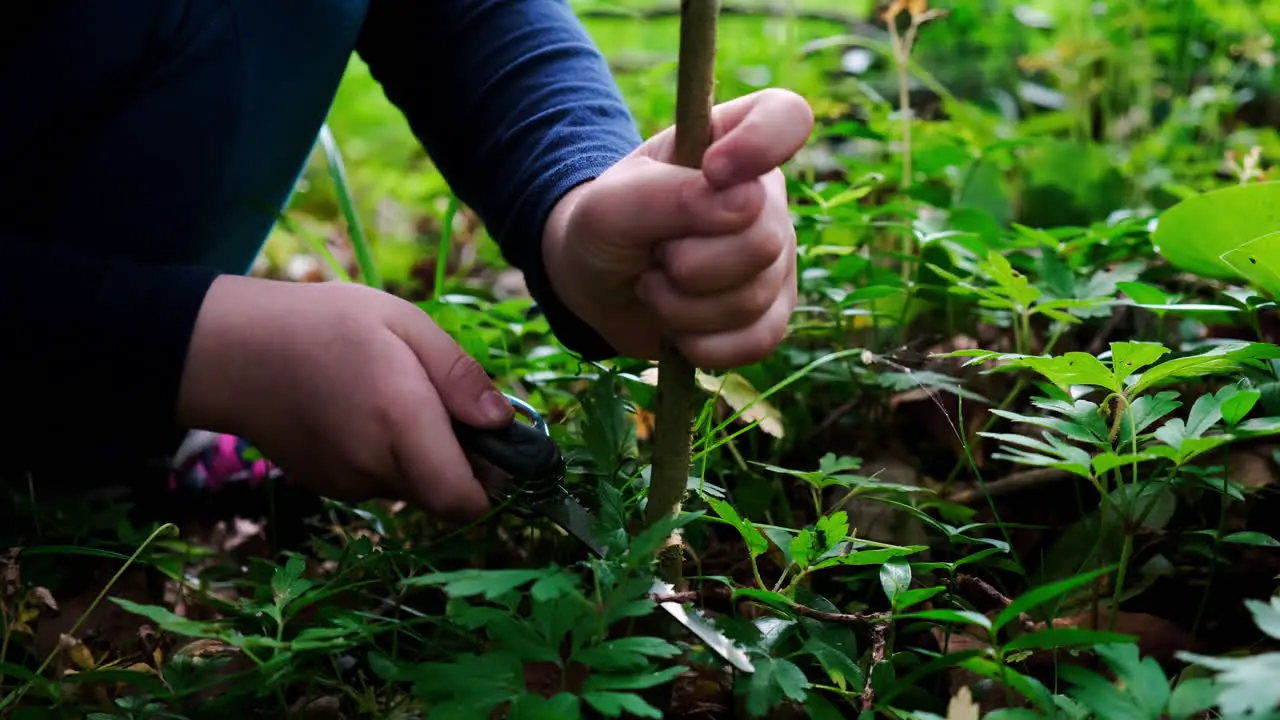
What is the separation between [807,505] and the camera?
0.98 metres

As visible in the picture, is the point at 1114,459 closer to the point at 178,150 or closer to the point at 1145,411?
the point at 1145,411

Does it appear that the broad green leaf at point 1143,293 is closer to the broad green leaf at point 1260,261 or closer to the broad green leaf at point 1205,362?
the broad green leaf at point 1260,261

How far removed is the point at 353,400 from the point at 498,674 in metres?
0.33

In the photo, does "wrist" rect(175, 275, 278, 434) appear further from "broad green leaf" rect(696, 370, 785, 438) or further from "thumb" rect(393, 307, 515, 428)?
"broad green leaf" rect(696, 370, 785, 438)

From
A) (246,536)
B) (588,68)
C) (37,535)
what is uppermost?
(588,68)

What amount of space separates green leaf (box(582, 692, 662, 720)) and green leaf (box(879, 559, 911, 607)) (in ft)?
0.68

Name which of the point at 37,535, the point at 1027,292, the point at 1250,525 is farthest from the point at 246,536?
the point at 1250,525

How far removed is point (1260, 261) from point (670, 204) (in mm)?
463

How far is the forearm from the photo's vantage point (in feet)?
2.91

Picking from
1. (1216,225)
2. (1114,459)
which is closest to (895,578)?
(1114,459)

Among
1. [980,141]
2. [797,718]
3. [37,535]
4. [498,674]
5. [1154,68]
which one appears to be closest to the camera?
[498,674]

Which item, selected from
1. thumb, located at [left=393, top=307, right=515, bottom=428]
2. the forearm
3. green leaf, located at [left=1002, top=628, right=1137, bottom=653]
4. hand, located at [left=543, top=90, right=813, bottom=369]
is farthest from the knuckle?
green leaf, located at [left=1002, top=628, right=1137, bottom=653]

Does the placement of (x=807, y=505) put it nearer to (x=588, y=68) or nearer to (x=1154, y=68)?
(x=588, y=68)

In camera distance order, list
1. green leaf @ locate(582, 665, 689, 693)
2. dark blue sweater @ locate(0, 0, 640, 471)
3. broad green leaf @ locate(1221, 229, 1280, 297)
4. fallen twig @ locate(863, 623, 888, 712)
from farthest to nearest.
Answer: dark blue sweater @ locate(0, 0, 640, 471) → broad green leaf @ locate(1221, 229, 1280, 297) → fallen twig @ locate(863, 623, 888, 712) → green leaf @ locate(582, 665, 689, 693)
